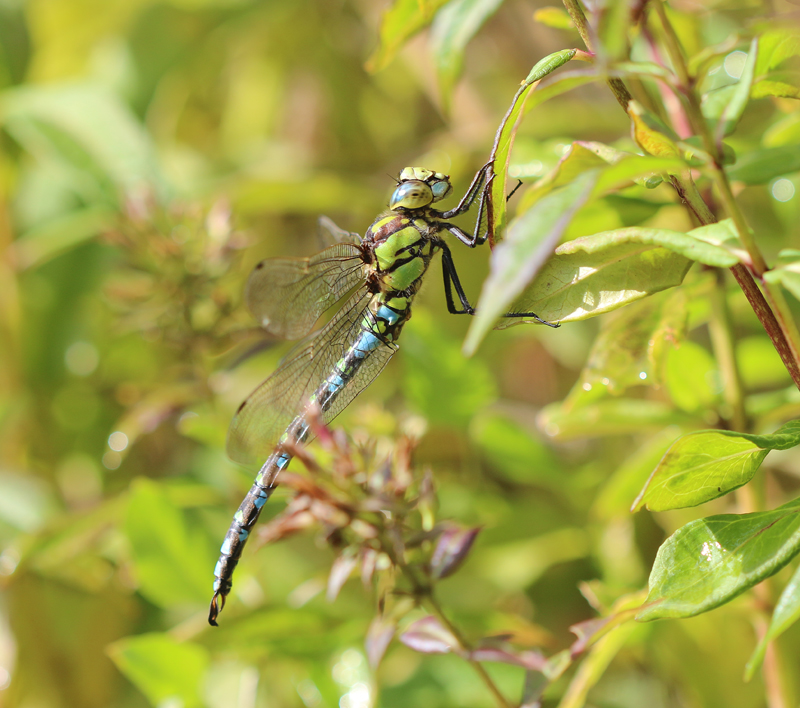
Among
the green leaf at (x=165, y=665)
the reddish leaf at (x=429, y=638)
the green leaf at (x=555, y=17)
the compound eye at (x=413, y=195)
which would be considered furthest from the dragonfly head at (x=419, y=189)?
the green leaf at (x=165, y=665)

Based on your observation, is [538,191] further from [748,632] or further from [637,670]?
[637,670]

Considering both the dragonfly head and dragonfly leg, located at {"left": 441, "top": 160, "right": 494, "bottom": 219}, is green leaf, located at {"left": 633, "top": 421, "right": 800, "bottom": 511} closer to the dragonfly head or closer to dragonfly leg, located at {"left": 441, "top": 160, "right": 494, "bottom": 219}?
dragonfly leg, located at {"left": 441, "top": 160, "right": 494, "bottom": 219}

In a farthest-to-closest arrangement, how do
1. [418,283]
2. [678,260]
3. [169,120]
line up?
[169,120], [418,283], [678,260]

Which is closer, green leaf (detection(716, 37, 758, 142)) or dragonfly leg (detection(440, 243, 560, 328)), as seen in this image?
green leaf (detection(716, 37, 758, 142))

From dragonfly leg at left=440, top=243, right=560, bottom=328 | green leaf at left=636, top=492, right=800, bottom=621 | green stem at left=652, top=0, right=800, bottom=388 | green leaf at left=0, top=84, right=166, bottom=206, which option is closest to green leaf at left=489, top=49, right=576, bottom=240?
green stem at left=652, top=0, right=800, bottom=388

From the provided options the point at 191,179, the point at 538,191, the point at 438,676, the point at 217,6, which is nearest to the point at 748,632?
the point at 438,676

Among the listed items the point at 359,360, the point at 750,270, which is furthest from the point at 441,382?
the point at 750,270

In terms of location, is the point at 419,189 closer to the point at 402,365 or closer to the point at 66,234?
the point at 402,365
